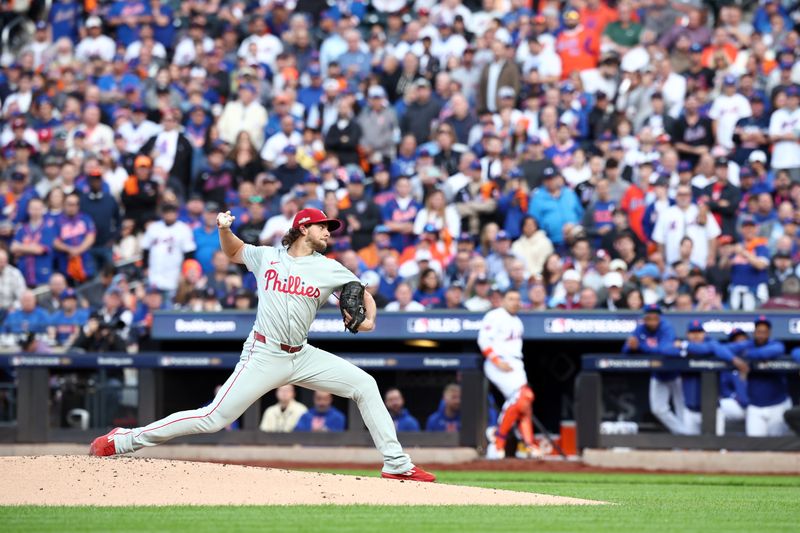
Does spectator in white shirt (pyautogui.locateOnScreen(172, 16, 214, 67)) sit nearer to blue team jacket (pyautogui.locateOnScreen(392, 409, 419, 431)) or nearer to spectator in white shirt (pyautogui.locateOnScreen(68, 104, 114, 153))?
spectator in white shirt (pyautogui.locateOnScreen(68, 104, 114, 153))

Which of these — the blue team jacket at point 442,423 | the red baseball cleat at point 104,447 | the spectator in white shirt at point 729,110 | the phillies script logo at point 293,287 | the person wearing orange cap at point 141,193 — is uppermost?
the spectator in white shirt at point 729,110

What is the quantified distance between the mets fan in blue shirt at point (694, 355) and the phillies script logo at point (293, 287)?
6.02 metres

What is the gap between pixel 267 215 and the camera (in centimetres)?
1769

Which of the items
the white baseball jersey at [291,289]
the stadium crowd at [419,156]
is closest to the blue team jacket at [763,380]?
the stadium crowd at [419,156]

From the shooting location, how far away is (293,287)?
9000mm

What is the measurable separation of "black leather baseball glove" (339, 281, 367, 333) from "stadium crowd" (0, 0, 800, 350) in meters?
6.26

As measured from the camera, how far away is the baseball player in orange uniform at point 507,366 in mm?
14281

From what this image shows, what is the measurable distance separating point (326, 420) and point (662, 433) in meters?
3.50

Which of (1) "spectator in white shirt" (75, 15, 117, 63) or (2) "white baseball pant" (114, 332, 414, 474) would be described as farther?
(1) "spectator in white shirt" (75, 15, 117, 63)

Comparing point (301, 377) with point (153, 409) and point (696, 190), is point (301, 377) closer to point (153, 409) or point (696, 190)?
point (153, 409)

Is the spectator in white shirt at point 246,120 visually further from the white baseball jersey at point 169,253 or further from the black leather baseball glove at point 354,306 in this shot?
the black leather baseball glove at point 354,306

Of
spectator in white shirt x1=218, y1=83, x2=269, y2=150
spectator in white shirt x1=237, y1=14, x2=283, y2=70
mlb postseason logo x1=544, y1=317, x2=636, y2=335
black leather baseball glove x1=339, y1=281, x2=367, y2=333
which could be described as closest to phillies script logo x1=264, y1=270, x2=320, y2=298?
black leather baseball glove x1=339, y1=281, x2=367, y2=333

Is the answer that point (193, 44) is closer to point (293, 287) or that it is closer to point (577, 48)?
point (577, 48)

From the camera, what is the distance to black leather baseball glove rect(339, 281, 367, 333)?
894 cm
